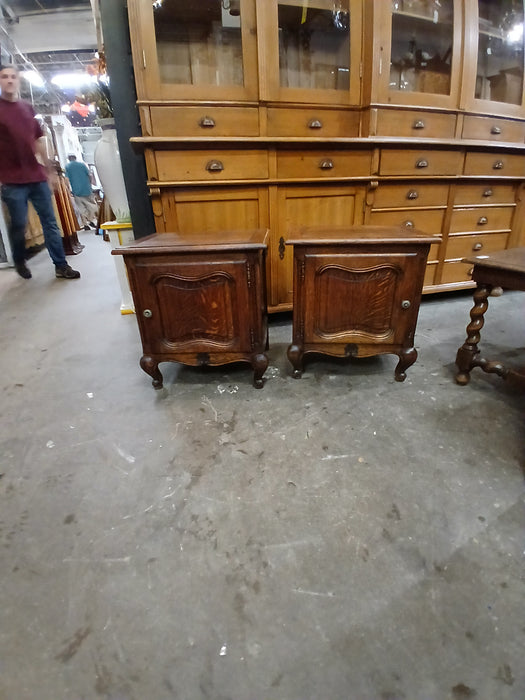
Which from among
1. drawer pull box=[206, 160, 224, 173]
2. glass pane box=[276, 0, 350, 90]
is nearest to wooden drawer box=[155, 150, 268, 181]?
drawer pull box=[206, 160, 224, 173]

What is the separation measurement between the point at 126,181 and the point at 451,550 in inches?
84.0

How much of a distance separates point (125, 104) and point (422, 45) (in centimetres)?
173

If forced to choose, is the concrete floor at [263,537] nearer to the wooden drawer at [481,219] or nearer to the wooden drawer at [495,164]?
the wooden drawer at [481,219]

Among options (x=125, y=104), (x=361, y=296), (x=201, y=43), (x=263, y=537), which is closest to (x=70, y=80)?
(x=125, y=104)

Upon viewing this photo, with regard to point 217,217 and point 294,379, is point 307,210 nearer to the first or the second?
point 217,217

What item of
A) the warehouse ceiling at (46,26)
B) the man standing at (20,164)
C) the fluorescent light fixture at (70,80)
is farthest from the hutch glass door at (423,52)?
the fluorescent light fixture at (70,80)

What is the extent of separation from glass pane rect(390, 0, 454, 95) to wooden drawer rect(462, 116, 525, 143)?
0.24 meters

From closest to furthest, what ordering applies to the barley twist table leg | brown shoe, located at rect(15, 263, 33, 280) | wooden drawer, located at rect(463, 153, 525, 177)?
the barley twist table leg → wooden drawer, located at rect(463, 153, 525, 177) → brown shoe, located at rect(15, 263, 33, 280)

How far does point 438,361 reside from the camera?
1.66 m

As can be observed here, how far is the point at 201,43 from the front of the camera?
171cm

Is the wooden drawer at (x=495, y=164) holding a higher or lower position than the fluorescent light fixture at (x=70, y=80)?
lower

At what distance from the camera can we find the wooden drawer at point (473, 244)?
2262 millimetres

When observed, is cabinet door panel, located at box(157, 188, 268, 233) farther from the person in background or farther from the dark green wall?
the person in background

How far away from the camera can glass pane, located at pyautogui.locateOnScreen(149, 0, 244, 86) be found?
64.1 inches
